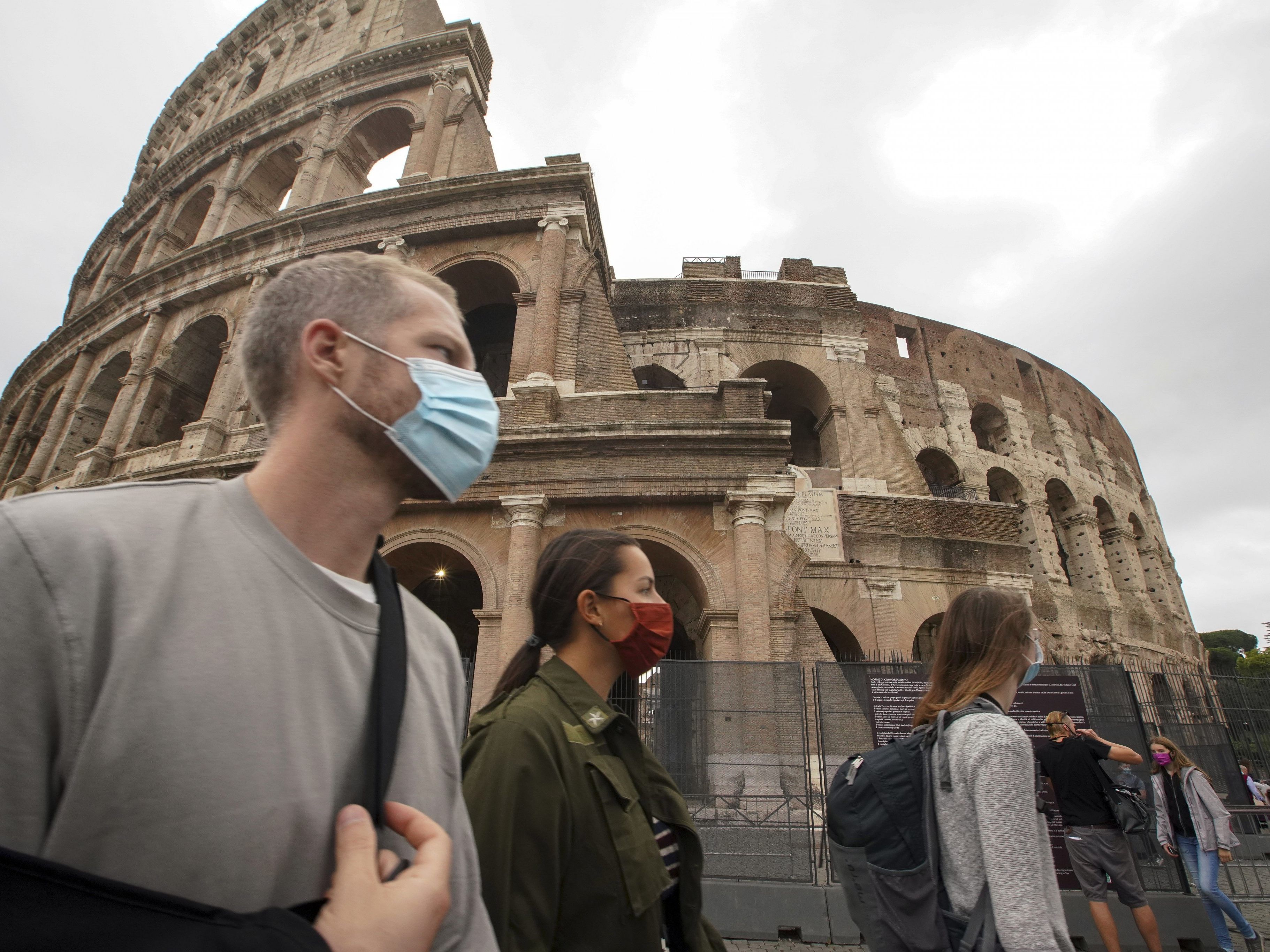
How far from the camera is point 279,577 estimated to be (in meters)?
0.98

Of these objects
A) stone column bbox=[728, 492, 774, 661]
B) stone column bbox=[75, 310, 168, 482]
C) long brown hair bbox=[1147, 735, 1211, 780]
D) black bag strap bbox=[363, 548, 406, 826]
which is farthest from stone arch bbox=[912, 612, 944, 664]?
stone column bbox=[75, 310, 168, 482]

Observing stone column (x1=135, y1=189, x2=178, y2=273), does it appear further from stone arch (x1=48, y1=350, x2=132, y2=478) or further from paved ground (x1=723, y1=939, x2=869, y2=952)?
paved ground (x1=723, y1=939, x2=869, y2=952)

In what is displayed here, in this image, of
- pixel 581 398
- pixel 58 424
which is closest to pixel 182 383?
pixel 58 424

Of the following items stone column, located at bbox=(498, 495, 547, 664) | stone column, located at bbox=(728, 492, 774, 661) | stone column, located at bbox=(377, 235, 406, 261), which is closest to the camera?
stone column, located at bbox=(728, 492, 774, 661)

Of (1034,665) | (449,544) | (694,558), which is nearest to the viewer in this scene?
(1034,665)

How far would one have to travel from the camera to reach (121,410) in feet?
48.5

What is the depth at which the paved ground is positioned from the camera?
529 centimetres

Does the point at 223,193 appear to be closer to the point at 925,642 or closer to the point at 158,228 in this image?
the point at 158,228

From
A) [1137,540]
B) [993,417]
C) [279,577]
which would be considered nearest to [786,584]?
[279,577]

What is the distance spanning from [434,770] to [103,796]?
482mm

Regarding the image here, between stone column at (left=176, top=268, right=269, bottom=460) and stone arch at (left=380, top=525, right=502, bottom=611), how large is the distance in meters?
4.62

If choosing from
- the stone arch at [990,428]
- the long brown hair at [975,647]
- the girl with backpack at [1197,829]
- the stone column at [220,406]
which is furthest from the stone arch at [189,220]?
the girl with backpack at [1197,829]

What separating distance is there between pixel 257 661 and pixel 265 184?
70.9ft

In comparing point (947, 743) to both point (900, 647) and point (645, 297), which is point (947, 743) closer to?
point (900, 647)
